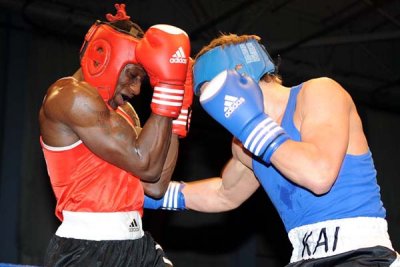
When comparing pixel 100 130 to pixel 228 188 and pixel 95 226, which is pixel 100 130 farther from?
pixel 228 188

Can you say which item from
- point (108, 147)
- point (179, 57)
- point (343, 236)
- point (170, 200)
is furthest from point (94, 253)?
point (343, 236)

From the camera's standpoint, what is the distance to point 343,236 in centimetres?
218

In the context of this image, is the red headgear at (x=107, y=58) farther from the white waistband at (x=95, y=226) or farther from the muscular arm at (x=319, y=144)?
the muscular arm at (x=319, y=144)

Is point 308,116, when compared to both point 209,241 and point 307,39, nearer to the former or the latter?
point 307,39

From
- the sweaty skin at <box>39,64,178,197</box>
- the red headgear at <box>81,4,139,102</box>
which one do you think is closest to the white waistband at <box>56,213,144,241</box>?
the sweaty skin at <box>39,64,178,197</box>

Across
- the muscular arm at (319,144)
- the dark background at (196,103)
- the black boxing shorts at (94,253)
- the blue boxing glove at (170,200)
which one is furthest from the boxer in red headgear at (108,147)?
the dark background at (196,103)

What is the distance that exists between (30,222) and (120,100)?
422cm

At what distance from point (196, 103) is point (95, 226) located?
16.5 ft

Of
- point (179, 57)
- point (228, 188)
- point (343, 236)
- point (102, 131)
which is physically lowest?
point (228, 188)

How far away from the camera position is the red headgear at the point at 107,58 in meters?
2.66

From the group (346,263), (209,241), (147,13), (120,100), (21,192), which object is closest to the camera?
(346,263)

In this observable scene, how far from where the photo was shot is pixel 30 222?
21.8 ft

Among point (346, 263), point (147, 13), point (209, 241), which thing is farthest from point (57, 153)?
point (209, 241)

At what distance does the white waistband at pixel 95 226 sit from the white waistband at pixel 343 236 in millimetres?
734
